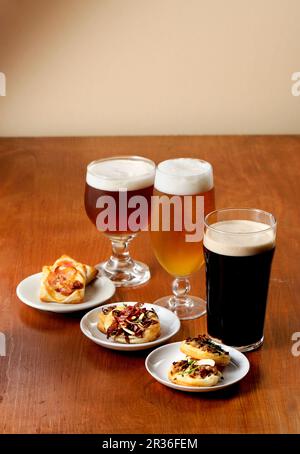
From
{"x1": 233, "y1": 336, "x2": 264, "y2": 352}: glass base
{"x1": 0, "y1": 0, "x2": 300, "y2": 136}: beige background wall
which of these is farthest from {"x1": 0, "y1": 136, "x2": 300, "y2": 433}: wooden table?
{"x1": 0, "y1": 0, "x2": 300, "y2": 136}: beige background wall

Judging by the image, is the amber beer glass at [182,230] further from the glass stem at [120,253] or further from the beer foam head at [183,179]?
the glass stem at [120,253]

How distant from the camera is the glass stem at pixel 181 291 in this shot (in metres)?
1.36

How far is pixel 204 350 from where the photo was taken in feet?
3.67

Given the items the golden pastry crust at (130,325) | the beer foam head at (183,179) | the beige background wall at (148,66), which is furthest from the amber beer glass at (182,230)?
the beige background wall at (148,66)

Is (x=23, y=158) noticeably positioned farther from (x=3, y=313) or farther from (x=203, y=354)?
(x=203, y=354)

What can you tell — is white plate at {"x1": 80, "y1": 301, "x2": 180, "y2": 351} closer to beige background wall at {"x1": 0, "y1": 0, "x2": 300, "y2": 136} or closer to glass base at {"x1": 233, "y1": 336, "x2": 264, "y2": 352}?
glass base at {"x1": 233, "y1": 336, "x2": 264, "y2": 352}

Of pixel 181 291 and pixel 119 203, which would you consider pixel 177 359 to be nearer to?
pixel 181 291

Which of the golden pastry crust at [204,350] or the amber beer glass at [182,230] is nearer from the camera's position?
the golden pastry crust at [204,350]

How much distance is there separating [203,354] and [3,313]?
38 centimetres

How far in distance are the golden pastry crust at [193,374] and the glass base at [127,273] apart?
354mm

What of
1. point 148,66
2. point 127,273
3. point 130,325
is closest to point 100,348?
point 130,325

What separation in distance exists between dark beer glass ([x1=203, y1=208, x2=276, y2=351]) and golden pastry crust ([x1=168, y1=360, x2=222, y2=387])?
0.13 meters

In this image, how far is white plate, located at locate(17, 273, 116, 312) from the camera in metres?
1.30

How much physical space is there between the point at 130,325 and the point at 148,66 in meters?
1.75
